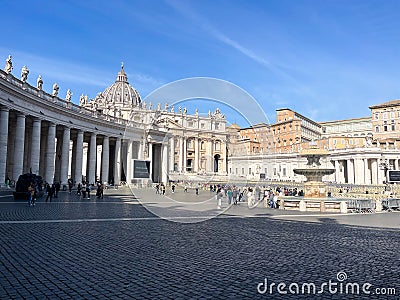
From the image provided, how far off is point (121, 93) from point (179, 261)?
113514 millimetres

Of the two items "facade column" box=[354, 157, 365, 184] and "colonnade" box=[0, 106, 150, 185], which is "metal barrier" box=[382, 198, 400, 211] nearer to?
"colonnade" box=[0, 106, 150, 185]

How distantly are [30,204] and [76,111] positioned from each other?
22.9 meters

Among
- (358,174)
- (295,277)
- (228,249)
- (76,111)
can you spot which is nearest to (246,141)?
(228,249)

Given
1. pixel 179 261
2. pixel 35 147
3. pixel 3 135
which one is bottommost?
pixel 179 261

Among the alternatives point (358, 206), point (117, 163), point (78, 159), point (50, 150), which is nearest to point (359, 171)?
point (117, 163)

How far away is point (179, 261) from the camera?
7.08 metres

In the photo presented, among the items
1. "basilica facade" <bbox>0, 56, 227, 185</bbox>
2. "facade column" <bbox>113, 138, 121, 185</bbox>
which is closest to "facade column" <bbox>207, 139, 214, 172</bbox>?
"basilica facade" <bbox>0, 56, 227, 185</bbox>

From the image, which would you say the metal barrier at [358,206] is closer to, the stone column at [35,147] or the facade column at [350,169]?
the stone column at [35,147]

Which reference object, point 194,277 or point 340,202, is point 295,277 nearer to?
point 194,277

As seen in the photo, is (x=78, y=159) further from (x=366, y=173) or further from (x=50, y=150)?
(x=366, y=173)

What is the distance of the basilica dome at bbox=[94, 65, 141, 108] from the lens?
11080 cm

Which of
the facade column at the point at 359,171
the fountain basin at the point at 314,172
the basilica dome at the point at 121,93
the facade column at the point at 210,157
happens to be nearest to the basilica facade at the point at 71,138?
the facade column at the point at 210,157

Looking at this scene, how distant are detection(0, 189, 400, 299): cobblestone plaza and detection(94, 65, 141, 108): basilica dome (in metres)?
101

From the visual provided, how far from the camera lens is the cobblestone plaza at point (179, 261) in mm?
5215
